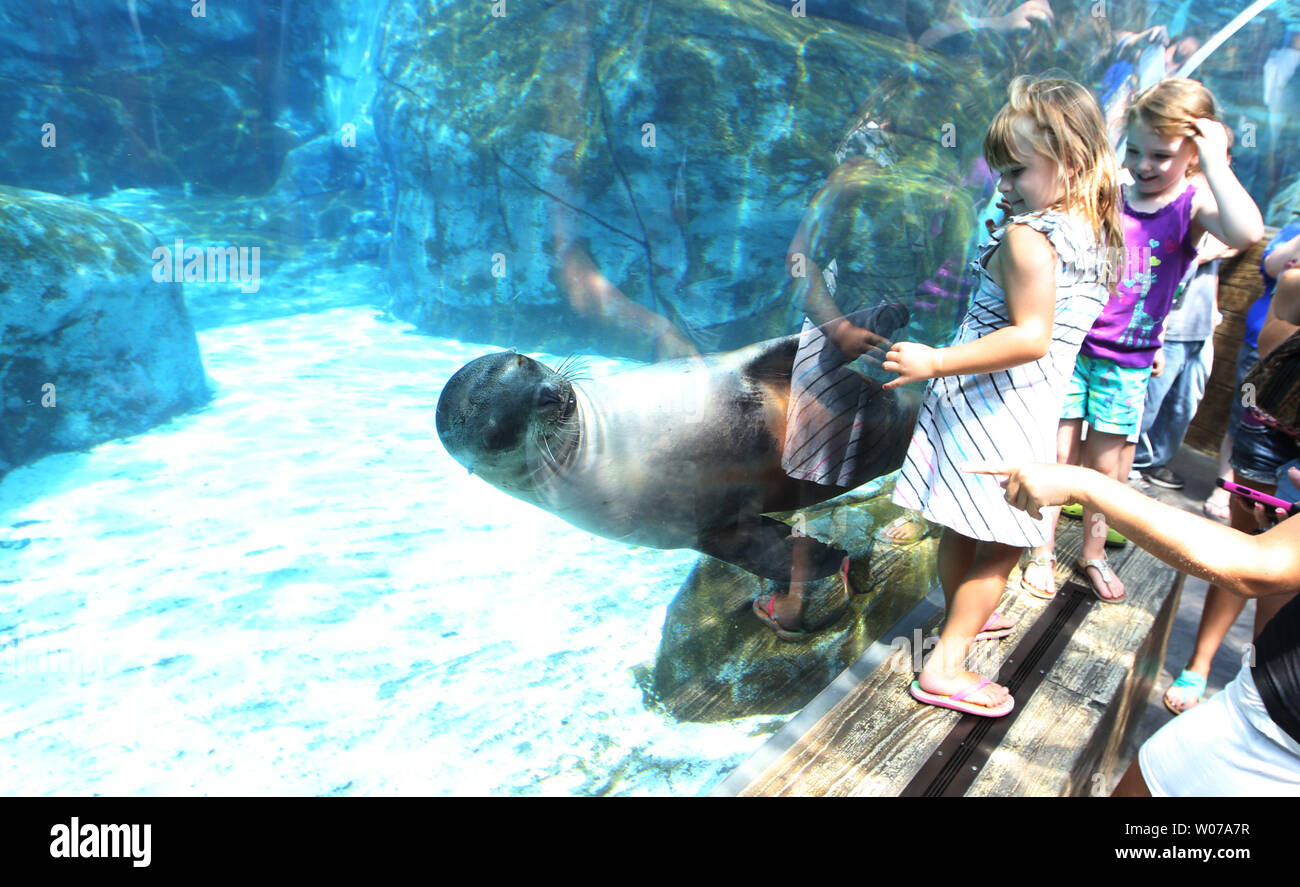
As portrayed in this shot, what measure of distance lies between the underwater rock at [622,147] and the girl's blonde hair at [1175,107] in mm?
3444

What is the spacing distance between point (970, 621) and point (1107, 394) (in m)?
1.19

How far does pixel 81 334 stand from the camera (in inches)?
238

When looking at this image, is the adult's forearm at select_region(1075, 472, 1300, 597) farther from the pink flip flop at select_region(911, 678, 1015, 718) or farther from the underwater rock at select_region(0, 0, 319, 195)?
the underwater rock at select_region(0, 0, 319, 195)

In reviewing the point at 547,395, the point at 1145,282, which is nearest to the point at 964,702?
the point at 547,395

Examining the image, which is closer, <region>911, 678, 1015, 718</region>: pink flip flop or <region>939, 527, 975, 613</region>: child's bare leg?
<region>911, 678, 1015, 718</region>: pink flip flop

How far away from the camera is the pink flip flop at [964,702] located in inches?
65.6

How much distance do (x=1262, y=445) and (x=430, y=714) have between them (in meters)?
2.73

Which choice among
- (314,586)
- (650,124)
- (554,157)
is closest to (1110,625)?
(314,586)

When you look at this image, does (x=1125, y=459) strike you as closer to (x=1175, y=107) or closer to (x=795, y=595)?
(x=1175, y=107)

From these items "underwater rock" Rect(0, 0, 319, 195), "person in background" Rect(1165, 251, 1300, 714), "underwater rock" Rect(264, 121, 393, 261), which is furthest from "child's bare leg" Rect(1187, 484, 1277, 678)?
"underwater rock" Rect(0, 0, 319, 195)

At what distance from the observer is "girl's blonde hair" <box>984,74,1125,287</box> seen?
1.53 metres

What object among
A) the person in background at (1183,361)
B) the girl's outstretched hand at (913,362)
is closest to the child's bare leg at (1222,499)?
the person in background at (1183,361)

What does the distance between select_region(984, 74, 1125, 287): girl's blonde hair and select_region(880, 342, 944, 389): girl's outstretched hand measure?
1.54 feet

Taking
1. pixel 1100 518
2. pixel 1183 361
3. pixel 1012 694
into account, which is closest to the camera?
pixel 1012 694
